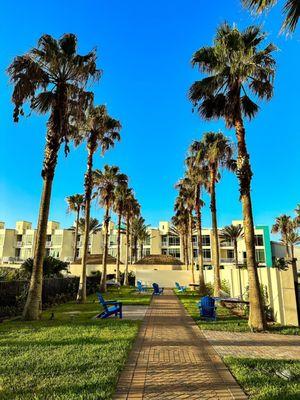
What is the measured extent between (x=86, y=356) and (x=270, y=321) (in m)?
8.56

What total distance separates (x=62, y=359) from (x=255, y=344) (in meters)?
4.92

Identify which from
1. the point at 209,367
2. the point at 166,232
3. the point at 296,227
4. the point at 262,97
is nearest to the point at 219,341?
the point at 209,367

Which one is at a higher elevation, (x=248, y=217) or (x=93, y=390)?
(x=248, y=217)

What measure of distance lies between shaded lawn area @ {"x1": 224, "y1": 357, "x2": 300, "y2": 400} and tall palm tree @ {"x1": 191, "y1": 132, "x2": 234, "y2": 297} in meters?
13.5

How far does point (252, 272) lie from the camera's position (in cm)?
1143

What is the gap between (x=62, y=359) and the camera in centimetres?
680

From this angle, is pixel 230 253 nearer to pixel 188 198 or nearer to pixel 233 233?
pixel 233 233

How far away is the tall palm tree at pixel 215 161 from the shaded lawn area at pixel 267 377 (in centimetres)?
1350

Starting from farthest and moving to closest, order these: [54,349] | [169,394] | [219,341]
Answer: [219,341] → [54,349] → [169,394]

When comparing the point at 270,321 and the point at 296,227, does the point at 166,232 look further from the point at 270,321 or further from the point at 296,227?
the point at 270,321

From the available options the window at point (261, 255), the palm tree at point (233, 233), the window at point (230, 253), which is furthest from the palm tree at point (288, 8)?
the window at point (230, 253)

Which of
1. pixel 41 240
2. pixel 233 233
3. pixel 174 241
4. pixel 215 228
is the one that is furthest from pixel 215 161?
pixel 174 241

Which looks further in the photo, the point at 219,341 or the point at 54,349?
the point at 219,341

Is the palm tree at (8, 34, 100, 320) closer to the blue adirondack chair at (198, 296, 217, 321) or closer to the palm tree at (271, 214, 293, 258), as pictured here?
the blue adirondack chair at (198, 296, 217, 321)
